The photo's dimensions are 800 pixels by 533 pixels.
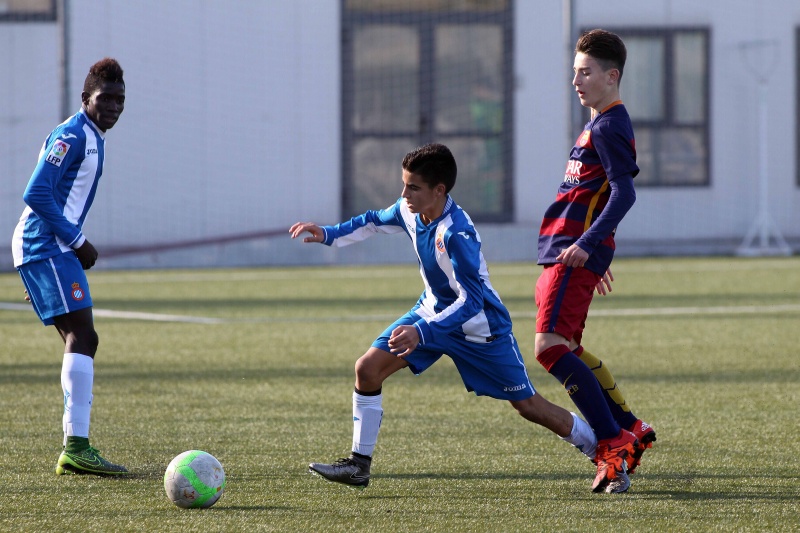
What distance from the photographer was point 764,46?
18.3 metres

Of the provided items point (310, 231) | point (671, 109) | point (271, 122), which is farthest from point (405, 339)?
point (671, 109)

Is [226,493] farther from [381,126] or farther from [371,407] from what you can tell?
[381,126]

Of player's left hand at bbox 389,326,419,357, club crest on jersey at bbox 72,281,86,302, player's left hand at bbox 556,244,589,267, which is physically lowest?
player's left hand at bbox 389,326,419,357

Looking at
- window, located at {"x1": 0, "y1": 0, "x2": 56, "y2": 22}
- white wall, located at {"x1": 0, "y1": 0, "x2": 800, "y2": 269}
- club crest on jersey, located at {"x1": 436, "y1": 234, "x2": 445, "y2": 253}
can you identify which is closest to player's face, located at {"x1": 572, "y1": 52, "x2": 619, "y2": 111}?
club crest on jersey, located at {"x1": 436, "y1": 234, "x2": 445, "y2": 253}

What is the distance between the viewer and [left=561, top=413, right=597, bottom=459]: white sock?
434 cm

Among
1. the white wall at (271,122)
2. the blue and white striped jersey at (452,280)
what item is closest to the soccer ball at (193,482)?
the blue and white striped jersey at (452,280)

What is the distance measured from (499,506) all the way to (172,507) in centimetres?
108

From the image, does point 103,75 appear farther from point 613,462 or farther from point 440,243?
point 613,462

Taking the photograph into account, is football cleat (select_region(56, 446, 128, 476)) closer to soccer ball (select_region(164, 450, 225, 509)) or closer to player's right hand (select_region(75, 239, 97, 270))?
soccer ball (select_region(164, 450, 225, 509))

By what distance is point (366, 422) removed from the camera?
4.33m

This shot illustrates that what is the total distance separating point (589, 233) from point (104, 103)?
1946mm

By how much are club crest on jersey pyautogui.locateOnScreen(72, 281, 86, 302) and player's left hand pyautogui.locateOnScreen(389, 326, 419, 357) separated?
136 centimetres

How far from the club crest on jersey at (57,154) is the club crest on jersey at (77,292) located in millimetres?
466

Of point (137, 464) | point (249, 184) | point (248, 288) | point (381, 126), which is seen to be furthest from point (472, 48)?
point (137, 464)
